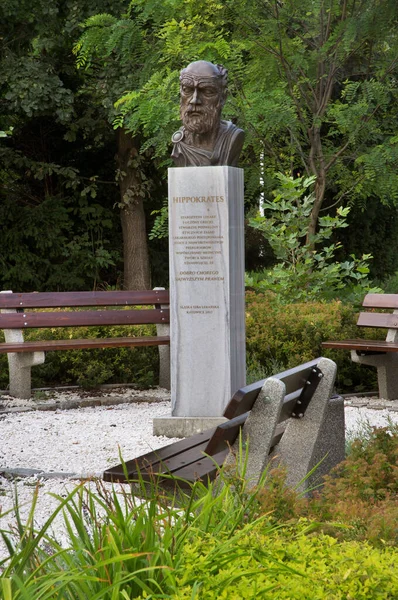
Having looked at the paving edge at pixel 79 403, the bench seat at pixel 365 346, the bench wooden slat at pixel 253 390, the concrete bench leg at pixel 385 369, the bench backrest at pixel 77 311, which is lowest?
the paving edge at pixel 79 403

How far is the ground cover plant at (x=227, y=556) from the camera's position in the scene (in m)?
2.46

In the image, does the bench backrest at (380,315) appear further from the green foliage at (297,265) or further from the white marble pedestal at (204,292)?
the white marble pedestal at (204,292)

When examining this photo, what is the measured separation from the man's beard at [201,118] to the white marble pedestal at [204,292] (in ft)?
1.13

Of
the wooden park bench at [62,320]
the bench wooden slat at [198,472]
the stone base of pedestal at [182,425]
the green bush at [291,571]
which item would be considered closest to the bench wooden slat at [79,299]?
the wooden park bench at [62,320]

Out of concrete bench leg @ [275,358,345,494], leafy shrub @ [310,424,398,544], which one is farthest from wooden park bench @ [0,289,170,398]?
leafy shrub @ [310,424,398,544]

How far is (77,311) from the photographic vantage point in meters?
9.30

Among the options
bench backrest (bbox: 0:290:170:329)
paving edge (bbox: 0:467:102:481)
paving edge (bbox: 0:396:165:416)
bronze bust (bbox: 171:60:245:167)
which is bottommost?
paving edge (bbox: 0:467:102:481)

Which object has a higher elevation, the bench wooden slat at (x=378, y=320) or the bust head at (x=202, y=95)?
the bust head at (x=202, y=95)

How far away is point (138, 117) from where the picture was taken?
12.7m

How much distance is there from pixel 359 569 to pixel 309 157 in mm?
11158

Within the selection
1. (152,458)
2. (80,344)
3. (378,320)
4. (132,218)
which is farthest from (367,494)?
(132,218)

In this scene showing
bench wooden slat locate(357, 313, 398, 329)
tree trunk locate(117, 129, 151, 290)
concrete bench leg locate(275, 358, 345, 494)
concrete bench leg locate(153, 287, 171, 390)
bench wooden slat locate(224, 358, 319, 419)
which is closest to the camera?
bench wooden slat locate(224, 358, 319, 419)

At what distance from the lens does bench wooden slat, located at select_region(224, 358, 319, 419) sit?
3881mm

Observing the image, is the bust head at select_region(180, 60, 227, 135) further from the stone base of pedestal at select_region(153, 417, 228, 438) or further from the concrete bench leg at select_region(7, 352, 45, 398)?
the concrete bench leg at select_region(7, 352, 45, 398)
